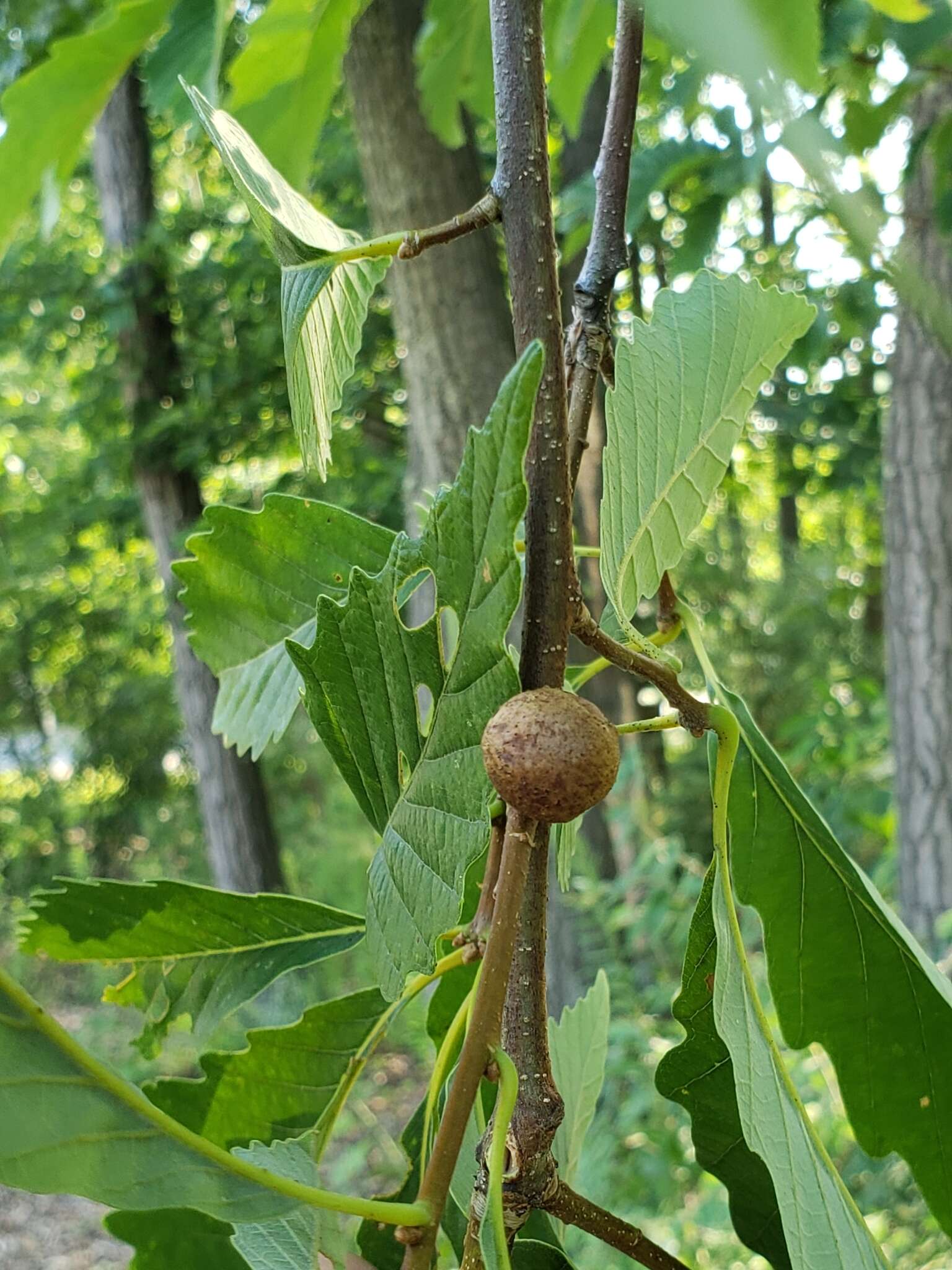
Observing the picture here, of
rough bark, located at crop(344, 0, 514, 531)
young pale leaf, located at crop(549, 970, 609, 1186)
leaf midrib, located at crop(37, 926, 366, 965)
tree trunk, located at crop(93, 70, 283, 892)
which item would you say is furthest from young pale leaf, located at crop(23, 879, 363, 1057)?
tree trunk, located at crop(93, 70, 283, 892)

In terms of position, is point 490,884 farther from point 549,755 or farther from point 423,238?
point 423,238

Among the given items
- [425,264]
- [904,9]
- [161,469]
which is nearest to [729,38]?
[904,9]

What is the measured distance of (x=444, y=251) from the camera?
63.5 inches

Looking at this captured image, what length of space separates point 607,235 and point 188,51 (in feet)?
1.48

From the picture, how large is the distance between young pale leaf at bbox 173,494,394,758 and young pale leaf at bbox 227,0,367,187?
306 millimetres

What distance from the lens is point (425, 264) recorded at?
64.3 inches

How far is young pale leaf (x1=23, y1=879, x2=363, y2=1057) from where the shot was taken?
0.40 meters

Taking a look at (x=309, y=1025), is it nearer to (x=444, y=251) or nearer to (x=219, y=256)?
(x=444, y=251)

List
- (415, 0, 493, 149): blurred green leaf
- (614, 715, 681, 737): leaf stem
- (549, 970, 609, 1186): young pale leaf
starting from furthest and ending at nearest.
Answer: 1. (415, 0, 493, 149): blurred green leaf
2. (549, 970, 609, 1186): young pale leaf
3. (614, 715, 681, 737): leaf stem

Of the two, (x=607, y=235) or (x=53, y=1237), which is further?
(x=53, y=1237)

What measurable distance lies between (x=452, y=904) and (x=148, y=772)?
4.85 meters

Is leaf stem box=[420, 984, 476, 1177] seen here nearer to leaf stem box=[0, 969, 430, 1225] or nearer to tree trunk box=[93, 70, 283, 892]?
leaf stem box=[0, 969, 430, 1225]

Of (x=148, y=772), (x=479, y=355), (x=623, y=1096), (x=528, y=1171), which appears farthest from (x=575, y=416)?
(x=148, y=772)

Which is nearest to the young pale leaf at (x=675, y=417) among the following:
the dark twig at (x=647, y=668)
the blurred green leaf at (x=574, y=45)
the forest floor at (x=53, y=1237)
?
the dark twig at (x=647, y=668)
